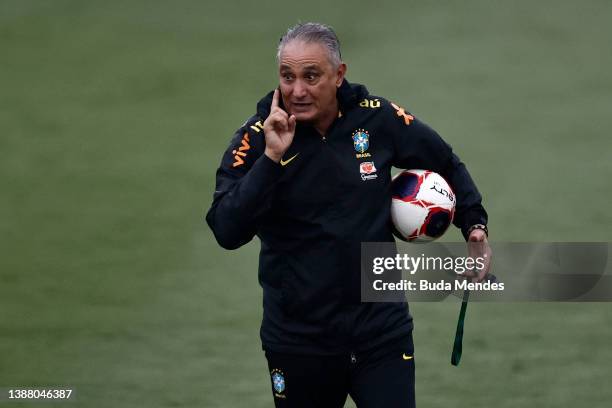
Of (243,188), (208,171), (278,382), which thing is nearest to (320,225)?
(243,188)

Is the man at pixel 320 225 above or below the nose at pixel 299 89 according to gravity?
below

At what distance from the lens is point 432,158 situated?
20.1 ft

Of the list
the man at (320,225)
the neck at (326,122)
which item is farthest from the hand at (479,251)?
the neck at (326,122)

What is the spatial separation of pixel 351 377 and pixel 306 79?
1291 mm

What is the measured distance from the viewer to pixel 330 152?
227 inches

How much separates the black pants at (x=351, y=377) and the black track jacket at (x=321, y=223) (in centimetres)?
5

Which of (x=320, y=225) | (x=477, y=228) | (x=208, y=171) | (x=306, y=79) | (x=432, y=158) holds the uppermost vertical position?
(x=208, y=171)

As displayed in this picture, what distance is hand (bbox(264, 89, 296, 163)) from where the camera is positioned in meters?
5.51

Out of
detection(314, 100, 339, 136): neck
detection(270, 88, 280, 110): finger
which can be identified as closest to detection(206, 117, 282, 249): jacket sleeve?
detection(270, 88, 280, 110): finger

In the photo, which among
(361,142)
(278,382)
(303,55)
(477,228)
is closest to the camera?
(303,55)

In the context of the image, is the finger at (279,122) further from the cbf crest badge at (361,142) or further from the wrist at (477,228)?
the wrist at (477,228)

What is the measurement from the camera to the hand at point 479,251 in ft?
19.6

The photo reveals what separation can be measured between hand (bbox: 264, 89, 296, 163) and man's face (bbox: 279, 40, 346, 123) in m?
0.14

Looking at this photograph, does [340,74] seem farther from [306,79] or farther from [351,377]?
[351,377]
